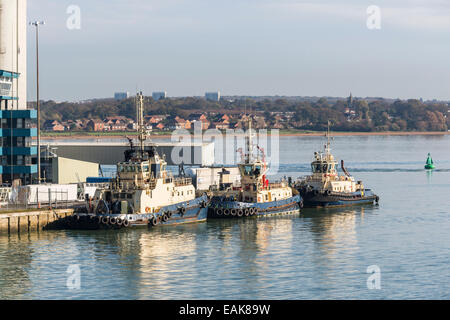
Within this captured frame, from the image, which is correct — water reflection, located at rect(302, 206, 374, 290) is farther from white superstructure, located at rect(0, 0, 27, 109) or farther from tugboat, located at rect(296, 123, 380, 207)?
white superstructure, located at rect(0, 0, 27, 109)

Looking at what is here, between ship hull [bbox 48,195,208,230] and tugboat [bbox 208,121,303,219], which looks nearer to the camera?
ship hull [bbox 48,195,208,230]

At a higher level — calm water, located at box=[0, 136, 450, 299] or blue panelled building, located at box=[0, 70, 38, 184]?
blue panelled building, located at box=[0, 70, 38, 184]

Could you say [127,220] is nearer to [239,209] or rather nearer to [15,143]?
[239,209]

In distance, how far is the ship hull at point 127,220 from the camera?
225ft

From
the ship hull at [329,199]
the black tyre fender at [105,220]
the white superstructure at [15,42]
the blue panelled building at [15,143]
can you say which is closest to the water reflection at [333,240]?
the ship hull at [329,199]

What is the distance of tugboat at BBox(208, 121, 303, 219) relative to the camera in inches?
3095

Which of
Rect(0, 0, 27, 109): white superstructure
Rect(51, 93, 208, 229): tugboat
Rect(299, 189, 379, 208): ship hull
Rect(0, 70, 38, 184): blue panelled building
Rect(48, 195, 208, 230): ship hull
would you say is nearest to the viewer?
Rect(48, 195, 208, 230): ship hull

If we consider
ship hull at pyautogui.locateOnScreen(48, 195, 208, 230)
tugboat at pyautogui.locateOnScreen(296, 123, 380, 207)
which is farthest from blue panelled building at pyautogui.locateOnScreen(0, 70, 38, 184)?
tugboat at pyautogui.locateOnScreen(296, 123, 380, 207)

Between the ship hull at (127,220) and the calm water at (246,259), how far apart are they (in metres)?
0.81

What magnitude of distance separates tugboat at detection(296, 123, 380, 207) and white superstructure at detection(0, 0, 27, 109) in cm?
3374

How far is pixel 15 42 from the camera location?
96.4 m
